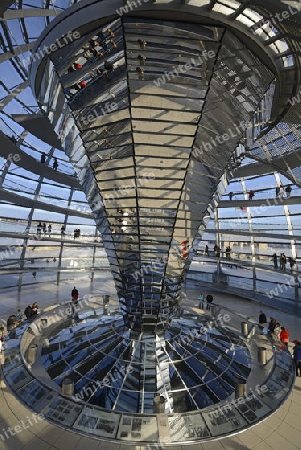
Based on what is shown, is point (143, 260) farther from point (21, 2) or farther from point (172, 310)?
point (21, 2)

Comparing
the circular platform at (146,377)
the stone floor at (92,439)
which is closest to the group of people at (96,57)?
the circular platform at (146,377)

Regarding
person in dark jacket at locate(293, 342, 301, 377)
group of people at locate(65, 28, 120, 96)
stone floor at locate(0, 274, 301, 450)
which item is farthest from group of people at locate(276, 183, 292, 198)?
group of people at locate(65, 28, 120, 96)

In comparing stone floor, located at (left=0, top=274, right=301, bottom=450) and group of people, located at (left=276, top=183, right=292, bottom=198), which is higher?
group of people, located at (left=276, top=183, right=292, bottom=198)

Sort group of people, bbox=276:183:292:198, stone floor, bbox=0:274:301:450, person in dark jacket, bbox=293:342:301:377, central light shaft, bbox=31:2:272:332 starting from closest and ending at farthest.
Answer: stone floor, bbox=0:274:301:450
central light shaft, bbox=31:2:272:332
person in dark jacket, bbox=293:342:301:377
group of people, bbox=276:183:292:198

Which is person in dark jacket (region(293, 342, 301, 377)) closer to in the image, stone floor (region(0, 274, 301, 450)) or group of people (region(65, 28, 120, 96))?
stone floor (region(0, 274, 301, 450))

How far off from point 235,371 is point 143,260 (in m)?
5.06

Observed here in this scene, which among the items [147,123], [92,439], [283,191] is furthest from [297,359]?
[283,191]

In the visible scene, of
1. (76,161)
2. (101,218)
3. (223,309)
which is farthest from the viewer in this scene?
(223,309)

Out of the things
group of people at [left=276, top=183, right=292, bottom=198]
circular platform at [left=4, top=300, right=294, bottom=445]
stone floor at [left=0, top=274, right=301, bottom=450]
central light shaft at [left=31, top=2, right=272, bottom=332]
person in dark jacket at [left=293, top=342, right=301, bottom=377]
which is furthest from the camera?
group of people at [left=276, top=183, right=292, bottom=198]

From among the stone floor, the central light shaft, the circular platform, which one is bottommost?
the stone floor

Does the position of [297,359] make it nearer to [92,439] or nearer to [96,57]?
[92,439]

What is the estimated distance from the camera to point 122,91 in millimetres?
8250

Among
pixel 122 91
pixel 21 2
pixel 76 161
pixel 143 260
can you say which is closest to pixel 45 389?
pixel 143 260

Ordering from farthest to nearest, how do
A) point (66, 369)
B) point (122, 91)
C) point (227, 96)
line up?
point (66, 369) → point (227, 96) → point (122, 91)
